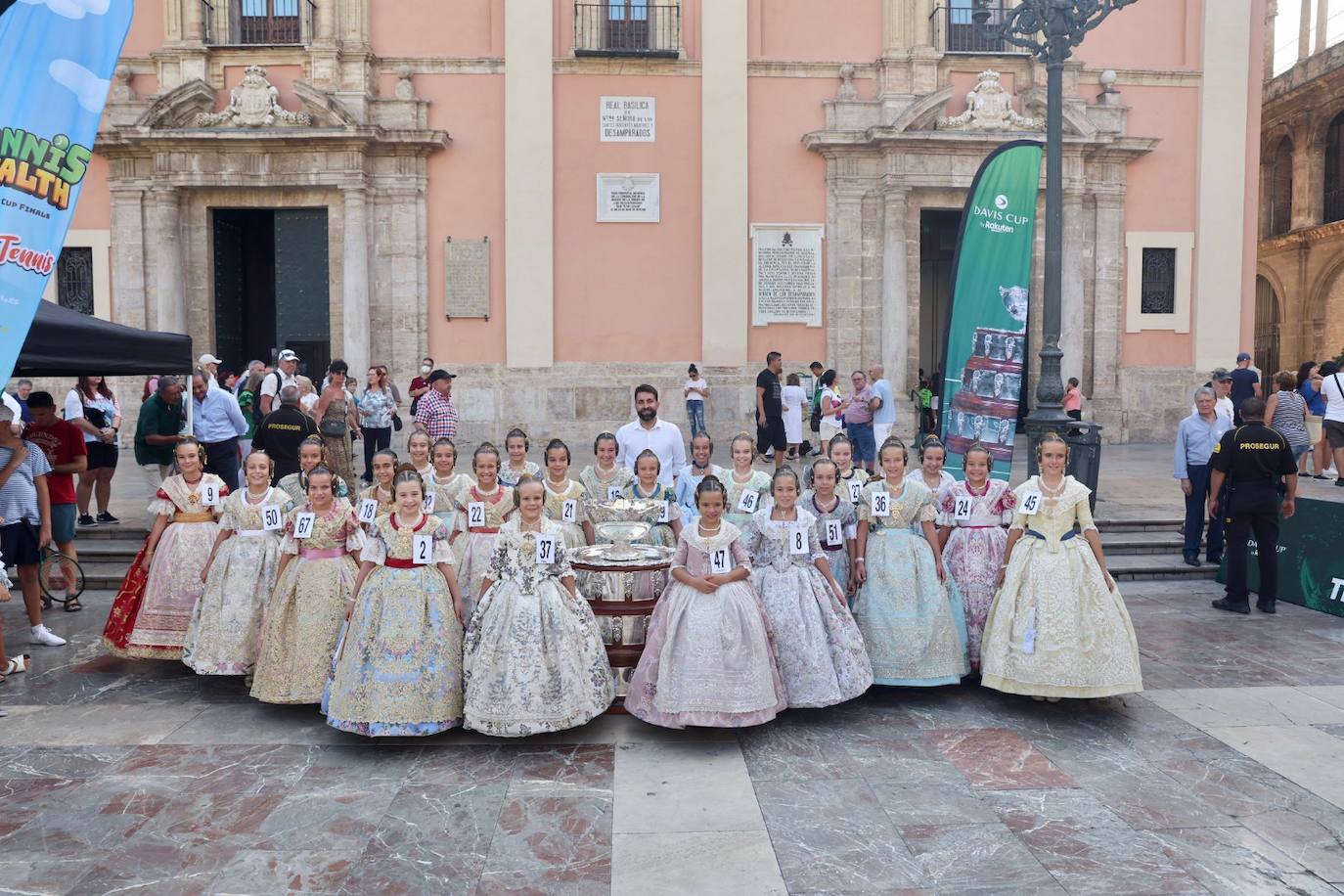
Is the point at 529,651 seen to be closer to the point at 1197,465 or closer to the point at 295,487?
the point at 295,487

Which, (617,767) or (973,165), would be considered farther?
(973,165)

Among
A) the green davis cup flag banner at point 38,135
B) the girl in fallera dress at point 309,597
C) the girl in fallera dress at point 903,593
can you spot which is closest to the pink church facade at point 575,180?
the girl in fallera dress at point 903,593

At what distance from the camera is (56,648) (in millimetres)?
7270

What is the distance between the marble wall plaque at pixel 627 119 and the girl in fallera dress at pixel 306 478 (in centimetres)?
1109

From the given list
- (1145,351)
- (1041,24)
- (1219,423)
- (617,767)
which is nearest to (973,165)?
(1145,351)

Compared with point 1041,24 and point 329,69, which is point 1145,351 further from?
point 329,69

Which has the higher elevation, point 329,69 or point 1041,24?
point 329,69

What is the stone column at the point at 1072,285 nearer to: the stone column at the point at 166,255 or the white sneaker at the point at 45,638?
the stone column at the point at 166,255

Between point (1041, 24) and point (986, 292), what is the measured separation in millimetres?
2718

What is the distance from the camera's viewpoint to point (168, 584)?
6703mm

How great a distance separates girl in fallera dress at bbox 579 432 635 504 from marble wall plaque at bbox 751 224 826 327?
1006cm

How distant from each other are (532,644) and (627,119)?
1331 cm

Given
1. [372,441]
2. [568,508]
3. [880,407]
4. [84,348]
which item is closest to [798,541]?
[568,508]

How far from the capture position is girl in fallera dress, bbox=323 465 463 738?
5.28 meters
